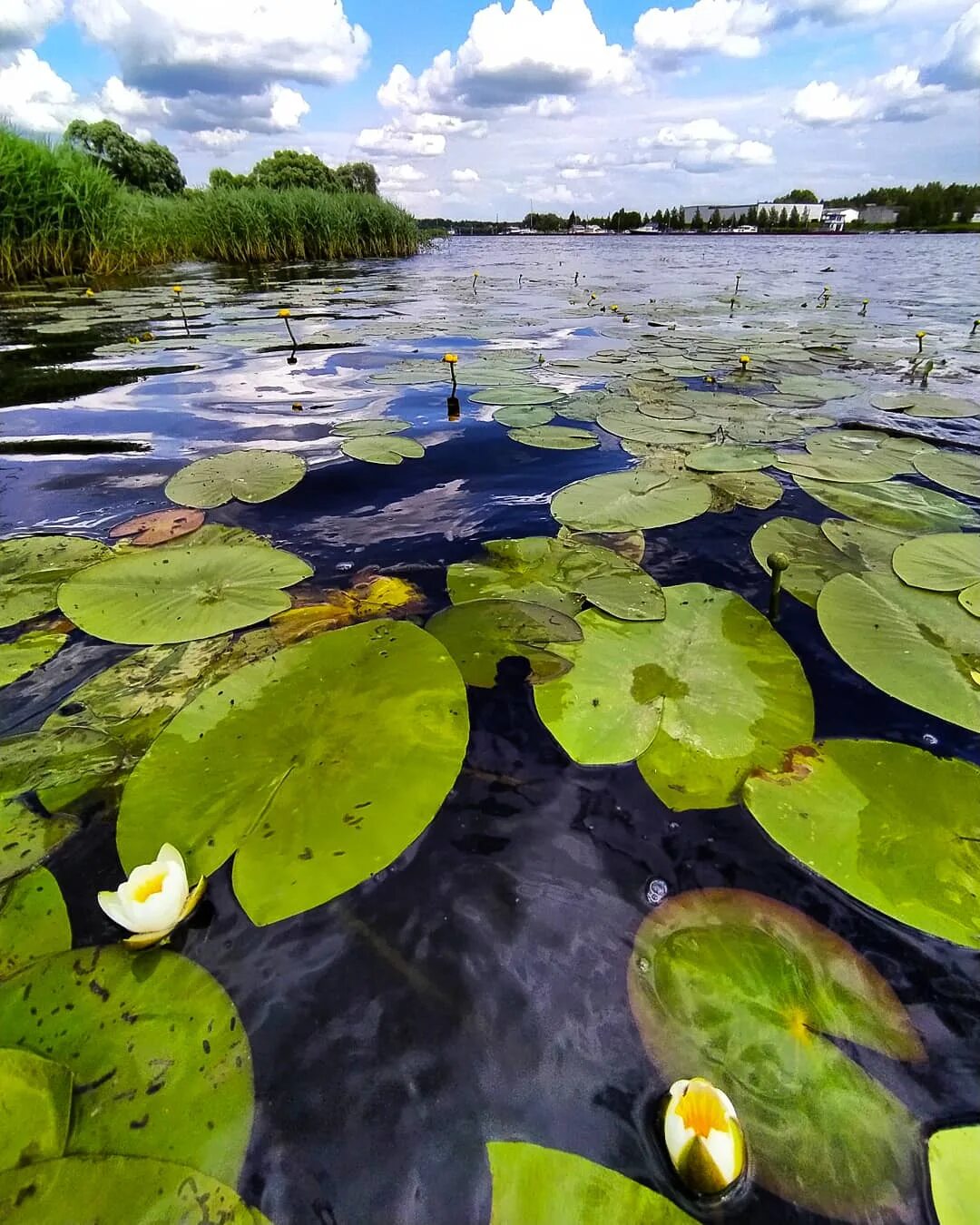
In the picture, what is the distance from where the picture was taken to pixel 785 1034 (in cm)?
73

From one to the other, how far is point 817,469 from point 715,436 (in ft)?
2.01

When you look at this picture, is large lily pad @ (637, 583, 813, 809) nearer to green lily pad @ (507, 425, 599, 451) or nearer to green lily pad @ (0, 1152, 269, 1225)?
green lily pad @ (0, 1152, 269, 1225)

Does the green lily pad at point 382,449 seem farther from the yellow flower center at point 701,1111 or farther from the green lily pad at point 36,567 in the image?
the yellow flower center at point 701,1111

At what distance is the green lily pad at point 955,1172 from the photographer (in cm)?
60

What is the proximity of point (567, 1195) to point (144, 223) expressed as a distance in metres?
14.5

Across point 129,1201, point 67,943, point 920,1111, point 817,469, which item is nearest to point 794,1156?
point 920,1111

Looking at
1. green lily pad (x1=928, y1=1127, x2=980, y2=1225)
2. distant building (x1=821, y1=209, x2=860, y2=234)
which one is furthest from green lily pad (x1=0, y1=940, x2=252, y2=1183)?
distant building (x1=821, y1=209, x2=860, y2=234)

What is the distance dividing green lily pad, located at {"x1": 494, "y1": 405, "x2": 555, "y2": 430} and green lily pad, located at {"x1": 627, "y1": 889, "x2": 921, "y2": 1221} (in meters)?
2.61

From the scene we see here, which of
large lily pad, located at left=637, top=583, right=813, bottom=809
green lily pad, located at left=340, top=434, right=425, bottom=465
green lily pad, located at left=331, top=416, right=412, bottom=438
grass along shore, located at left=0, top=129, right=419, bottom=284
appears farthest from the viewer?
grass along shore, located at left=0, top=129, right=419, bottom=284

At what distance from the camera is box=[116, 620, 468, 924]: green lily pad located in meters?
0.90

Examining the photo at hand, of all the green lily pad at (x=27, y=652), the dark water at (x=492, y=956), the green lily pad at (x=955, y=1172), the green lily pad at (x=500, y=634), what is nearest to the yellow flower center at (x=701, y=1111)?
the dark water at (x=492, y=956)

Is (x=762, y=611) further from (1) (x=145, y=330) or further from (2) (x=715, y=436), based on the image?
(1) (x=145, y=330)

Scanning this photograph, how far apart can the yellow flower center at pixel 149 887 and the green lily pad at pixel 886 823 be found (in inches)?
38.3

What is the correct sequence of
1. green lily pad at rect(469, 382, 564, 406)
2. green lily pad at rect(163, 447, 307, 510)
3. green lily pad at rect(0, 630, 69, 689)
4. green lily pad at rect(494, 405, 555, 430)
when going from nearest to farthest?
1. green lily pad at rect(0, 630, 69, 689)
2. green lily pad at rect(163, 447, 307, 510)
3. green lily pad at rect(494, 405, 555, 430)
4. green lily pad at rect(469, 382, 564, 406)
